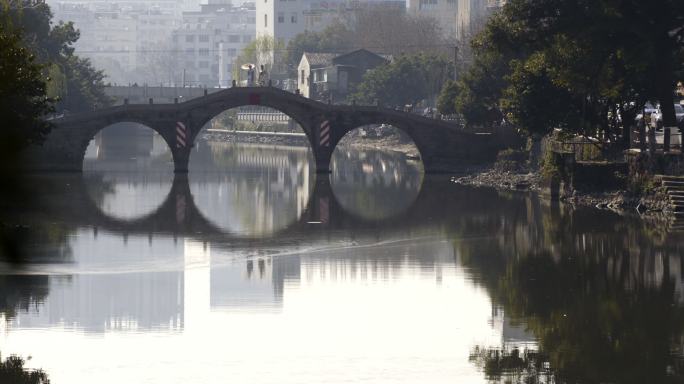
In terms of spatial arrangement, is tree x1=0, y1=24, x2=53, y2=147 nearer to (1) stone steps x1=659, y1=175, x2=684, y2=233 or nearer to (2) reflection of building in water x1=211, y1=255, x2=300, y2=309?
(2) reflection of building in water x1=211, y1=255, x2=300, y2=309

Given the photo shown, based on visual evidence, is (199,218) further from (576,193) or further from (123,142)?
(123,142)

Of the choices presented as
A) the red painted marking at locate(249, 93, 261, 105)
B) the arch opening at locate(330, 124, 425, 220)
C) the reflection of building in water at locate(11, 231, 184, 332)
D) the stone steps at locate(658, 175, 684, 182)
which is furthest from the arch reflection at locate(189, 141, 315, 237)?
the stone steps at locate(658, 175, 684, 182)

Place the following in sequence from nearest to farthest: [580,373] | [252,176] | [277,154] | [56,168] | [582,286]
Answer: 1. [580,373]
2. [582,286]
3. [56,168]
4. [252,176]
5. [277,154]

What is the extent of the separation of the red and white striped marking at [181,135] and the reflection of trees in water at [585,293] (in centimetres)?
3502

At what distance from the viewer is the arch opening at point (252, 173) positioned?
258 feet

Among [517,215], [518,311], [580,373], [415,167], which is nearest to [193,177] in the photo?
[415,167]

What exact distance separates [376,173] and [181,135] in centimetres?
1476

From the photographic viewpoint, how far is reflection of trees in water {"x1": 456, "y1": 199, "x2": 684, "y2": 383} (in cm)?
4184

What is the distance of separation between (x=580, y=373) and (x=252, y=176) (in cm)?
7038

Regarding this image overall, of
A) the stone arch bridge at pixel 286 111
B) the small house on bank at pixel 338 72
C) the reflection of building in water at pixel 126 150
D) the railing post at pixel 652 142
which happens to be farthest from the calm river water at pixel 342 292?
the small house on bank at pixel 338 72

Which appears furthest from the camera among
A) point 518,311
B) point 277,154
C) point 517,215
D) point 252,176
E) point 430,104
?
point 430,104

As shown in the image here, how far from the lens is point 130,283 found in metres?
54.7

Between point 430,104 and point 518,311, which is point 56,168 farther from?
point 430,104

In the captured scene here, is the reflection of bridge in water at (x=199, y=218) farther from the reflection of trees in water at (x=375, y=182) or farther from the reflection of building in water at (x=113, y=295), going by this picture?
the reflection of building in water at (x=113, y=295)
